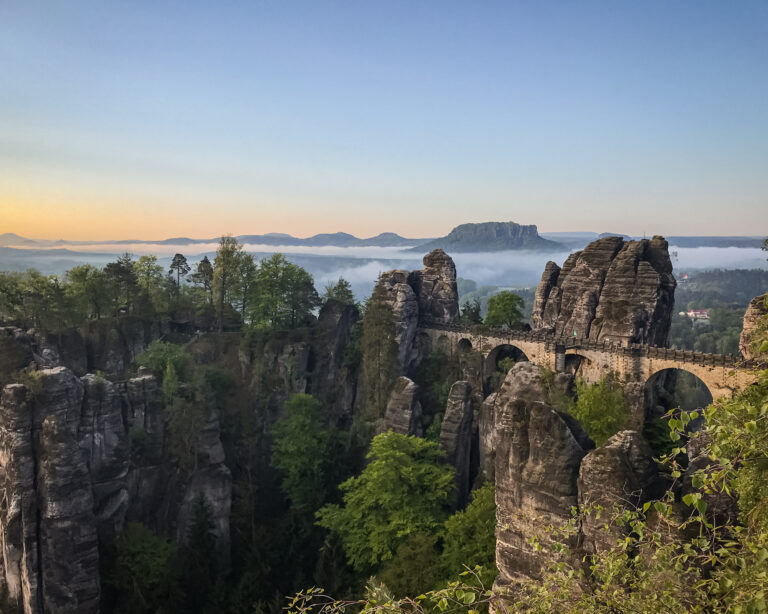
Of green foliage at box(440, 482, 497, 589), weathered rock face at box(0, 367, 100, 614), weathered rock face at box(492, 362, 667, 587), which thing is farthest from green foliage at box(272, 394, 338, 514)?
weathered rock face at box(492, 362, 667, 587)

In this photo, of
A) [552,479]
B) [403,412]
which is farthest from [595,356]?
[552,479]

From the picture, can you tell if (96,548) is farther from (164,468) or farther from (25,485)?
(164,468)

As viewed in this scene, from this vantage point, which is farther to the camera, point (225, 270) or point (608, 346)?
point (225, 270)

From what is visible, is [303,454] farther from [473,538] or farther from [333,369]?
[473,538]

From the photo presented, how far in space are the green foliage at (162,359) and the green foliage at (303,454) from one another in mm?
8288

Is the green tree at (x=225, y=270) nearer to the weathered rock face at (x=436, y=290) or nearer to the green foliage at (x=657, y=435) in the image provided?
the weathered rock face at (x=436, y=290)

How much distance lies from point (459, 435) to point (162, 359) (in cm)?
2247

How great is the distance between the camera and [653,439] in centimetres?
3672

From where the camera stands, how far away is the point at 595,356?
41500 millimetres

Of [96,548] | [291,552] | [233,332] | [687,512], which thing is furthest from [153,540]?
[687,512]

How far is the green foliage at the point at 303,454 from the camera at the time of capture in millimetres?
39062

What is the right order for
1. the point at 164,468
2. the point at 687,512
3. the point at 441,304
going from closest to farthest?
the point at 687,512, the point at 164,468, the point at 441,304

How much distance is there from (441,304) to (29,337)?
32017mm

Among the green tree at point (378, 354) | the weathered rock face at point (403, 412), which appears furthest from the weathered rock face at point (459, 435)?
the green tree at point (378, 354)
